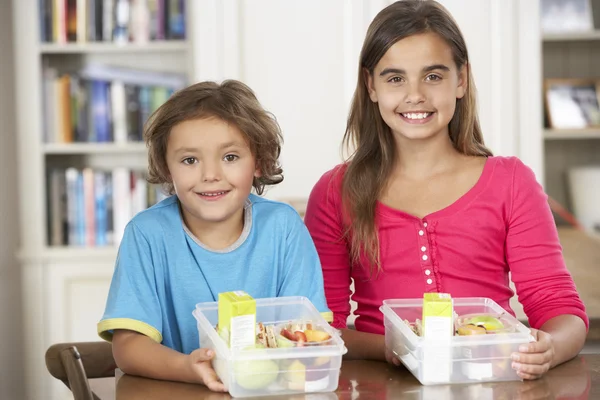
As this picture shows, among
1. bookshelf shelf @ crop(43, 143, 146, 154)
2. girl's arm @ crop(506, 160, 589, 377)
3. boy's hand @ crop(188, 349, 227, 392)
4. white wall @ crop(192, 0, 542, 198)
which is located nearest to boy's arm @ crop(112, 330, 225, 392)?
boy's hand @ crop(188, 349, 227, 392)

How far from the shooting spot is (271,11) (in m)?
3.20

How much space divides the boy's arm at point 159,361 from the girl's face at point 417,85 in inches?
23.8

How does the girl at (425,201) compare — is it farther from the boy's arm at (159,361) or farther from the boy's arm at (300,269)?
the boy's arm at (159,361)

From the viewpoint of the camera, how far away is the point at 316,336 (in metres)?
1.20

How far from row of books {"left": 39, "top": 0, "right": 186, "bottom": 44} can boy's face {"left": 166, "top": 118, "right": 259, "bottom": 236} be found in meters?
2.03

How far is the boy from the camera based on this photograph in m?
1.45

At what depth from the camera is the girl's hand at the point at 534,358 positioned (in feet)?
4.03

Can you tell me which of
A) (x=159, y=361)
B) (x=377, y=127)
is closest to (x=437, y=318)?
(x=159, y=361)

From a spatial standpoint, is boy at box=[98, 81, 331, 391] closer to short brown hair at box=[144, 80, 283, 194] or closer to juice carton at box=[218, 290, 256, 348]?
short brown hair at box=[144, 80, 283, 194]

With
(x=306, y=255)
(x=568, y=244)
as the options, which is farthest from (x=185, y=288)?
(x=568, y=244)

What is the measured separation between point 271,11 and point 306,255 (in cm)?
185

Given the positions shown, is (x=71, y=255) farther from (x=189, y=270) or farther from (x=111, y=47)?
(x=189, y=270)

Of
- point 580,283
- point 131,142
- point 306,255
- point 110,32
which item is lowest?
point 580,283

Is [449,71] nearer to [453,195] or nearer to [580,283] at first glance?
[453,195]
